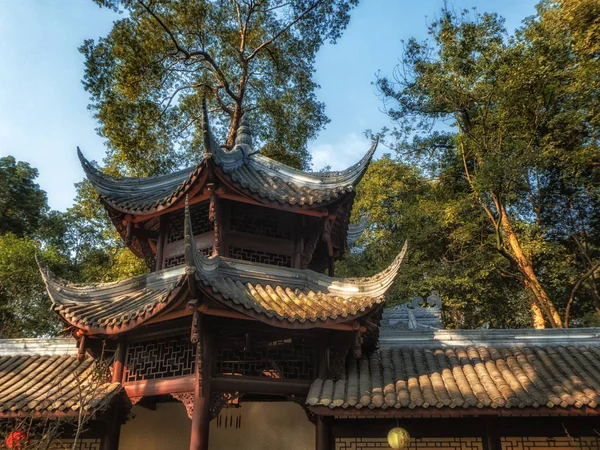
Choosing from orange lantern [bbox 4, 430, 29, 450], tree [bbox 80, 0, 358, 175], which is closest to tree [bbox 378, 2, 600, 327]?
tree [bbox 80, 0, 358, 175]

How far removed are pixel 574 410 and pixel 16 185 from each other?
1067 inches

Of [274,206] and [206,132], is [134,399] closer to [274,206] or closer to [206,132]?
[274,206]

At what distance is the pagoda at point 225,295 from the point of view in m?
5.95

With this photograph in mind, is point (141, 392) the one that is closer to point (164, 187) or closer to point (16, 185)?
point (164, 187)

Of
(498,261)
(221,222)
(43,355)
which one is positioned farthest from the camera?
(498,261)

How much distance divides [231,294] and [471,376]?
3.43 meters

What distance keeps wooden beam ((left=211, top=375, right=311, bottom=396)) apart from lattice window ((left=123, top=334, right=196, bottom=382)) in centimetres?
44

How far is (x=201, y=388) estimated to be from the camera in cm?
590

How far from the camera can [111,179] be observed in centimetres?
822

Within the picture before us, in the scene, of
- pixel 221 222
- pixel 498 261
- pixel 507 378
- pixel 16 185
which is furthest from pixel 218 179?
pixel 16 185

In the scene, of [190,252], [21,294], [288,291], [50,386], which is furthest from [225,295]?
[21,294]

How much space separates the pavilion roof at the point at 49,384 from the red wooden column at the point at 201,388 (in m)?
1.19

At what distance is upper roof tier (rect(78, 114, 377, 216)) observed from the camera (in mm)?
6969

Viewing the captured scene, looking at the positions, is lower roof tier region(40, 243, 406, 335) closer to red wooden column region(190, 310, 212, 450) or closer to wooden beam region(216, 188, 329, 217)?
red wooden column region(190, 310, 212, 450)
